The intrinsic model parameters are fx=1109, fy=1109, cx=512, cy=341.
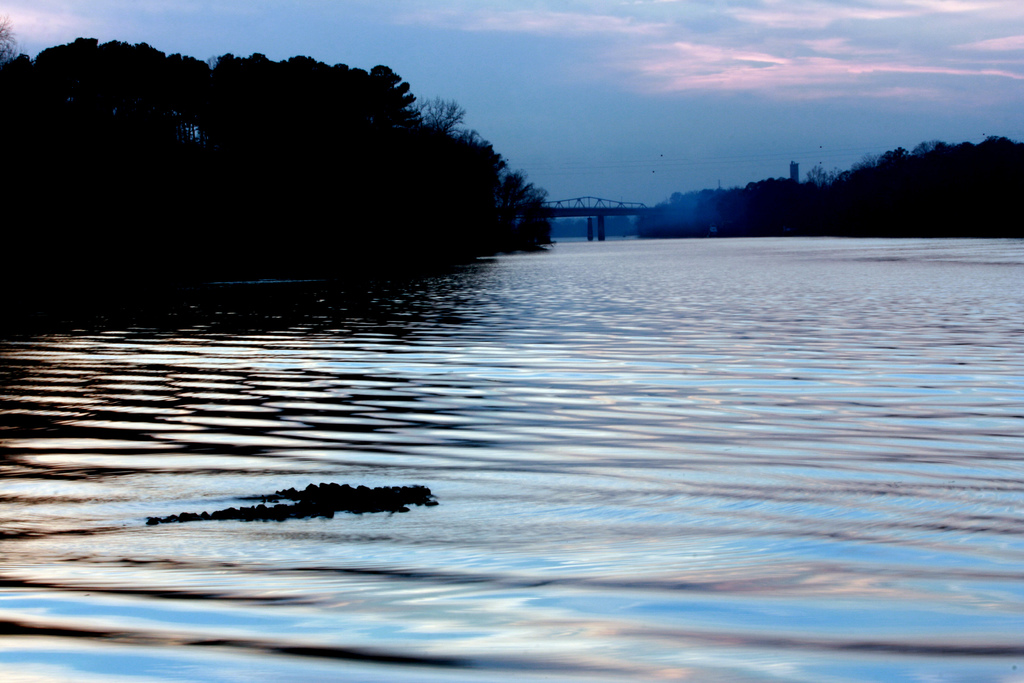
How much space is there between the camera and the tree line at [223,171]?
48531mm

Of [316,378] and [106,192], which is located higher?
[106,192]

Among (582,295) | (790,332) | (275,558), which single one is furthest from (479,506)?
(582,295)

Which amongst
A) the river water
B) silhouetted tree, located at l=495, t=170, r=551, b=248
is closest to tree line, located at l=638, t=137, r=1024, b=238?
silhouetted tree, located at l=495, t=170, r=551, b=248

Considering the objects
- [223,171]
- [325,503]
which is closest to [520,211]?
[223,171]

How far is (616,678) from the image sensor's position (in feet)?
13.3

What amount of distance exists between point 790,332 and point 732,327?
4.34ft

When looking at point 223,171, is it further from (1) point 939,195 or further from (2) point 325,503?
(1) point 939,195

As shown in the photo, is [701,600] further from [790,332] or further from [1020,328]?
[1020,328]

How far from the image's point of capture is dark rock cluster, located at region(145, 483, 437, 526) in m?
6.51

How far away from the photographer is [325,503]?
6.69 meters

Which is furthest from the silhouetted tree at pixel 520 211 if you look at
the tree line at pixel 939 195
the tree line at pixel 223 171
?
the tree line at pixel 939 195

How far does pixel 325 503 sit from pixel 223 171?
61.8 m

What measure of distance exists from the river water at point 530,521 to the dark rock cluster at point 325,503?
0.15m

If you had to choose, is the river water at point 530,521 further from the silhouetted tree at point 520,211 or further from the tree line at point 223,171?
the silhouetted tree at point 520,211
